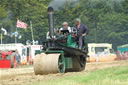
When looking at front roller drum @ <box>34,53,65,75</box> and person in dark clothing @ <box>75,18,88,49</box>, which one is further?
person in dark clothing @ <box>75,18,88,49</box>

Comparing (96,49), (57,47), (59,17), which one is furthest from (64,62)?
(59,17)

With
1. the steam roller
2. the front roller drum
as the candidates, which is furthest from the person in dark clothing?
the front roller drum

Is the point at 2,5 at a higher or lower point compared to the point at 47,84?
higher

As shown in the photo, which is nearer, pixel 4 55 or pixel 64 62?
pixel 64 62

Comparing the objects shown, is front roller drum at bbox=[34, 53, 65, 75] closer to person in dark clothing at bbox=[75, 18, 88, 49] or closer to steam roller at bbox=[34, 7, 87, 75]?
steam roller at bbox=[34, 7, 87, 75]

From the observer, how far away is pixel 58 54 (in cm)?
1187

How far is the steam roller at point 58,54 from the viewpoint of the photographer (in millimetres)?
11523

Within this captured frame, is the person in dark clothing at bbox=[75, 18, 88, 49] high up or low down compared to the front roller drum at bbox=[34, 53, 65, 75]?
up

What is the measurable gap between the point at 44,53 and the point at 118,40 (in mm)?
49880

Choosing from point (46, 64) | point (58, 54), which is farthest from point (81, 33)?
point (46, 64)

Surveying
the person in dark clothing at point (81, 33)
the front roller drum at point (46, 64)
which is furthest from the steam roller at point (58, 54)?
the person in dark clothing at point (81, 33)

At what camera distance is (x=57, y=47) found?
40.7 ft

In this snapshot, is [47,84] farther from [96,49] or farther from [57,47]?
[96,49]

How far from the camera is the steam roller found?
11.5 meters
